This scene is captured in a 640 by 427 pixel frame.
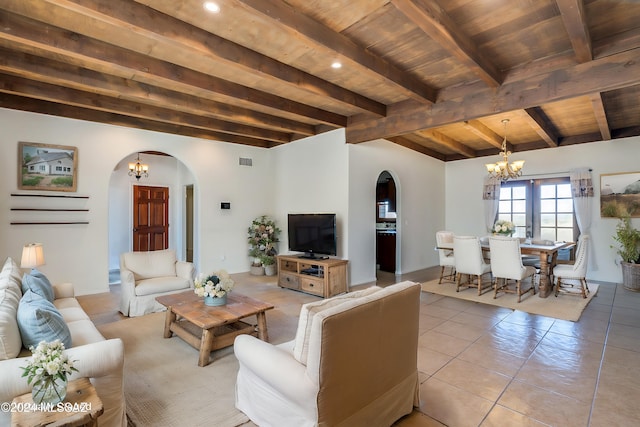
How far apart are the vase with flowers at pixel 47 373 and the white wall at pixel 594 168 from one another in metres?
7.93

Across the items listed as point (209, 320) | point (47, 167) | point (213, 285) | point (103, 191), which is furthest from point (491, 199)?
point (47, 167)

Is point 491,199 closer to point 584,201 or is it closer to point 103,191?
point 584,201

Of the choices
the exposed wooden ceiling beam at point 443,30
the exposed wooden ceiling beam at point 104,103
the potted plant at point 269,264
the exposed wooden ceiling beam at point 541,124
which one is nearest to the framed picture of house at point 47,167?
the exposed wooden ceiling beam at point 104,103

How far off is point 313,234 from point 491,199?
4.51m

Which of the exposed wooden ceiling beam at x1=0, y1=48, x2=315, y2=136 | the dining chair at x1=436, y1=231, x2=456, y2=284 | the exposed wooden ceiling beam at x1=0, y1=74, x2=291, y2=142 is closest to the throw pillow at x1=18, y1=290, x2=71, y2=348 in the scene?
the exposed wooden ceiling beam at x1=0, y1=48, x2=315, y2=136

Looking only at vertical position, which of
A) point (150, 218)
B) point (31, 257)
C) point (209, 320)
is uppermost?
point (150, 218)

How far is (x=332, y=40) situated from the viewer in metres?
2.76

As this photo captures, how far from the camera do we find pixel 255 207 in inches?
274

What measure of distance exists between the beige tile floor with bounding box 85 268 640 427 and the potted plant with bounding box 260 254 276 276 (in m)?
2.73

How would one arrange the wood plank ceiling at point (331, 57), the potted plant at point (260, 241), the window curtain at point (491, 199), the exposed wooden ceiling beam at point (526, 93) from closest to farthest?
the wood plank ceiling at point (331, 57)
the exposed wooden ceiling beam at point (526, 93)
the potted plant at point (260, 241)
the window curtain at point (491, 199)

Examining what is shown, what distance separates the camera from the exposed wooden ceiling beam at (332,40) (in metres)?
2.33

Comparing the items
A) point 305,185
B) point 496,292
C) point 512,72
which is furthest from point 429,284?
point 512,72

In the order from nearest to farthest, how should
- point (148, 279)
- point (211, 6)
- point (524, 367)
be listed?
1. point (211, 6)
2. point (524, 367)
3. point (148, 279)

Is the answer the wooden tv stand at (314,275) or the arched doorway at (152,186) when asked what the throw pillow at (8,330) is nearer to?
the wooden tv stand at (314,275)
